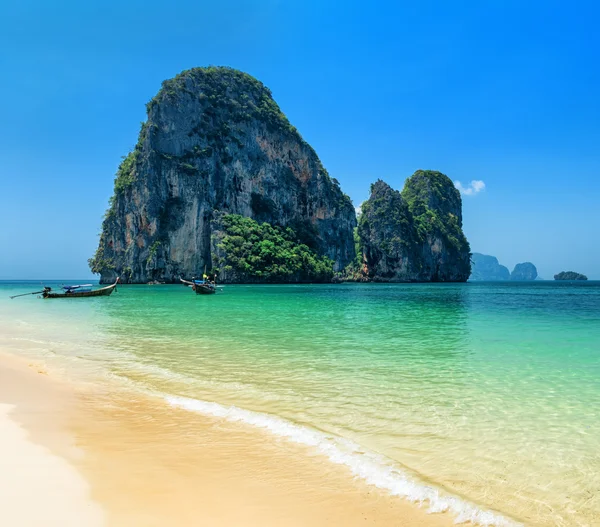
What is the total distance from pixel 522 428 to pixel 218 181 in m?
79.4

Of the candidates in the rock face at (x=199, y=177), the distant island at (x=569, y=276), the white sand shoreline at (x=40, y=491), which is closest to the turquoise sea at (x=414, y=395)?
the white sand shoreline at (x=40, y=491)

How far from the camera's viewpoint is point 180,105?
254 feet

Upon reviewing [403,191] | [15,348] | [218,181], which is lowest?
[15,348]

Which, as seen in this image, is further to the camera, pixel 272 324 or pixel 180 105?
pixel 180 105

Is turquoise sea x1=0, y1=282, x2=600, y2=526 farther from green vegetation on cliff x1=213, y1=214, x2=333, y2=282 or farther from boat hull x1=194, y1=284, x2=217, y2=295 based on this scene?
green vegetation on cliff x1=213, y1=214, x2=333, y2=282

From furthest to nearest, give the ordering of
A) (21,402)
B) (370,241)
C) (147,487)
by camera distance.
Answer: (370,241) → (21,402) → (147,487)

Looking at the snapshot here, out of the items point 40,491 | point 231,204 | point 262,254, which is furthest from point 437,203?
point 40,491

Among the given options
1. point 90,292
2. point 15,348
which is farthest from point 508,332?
point 90,292

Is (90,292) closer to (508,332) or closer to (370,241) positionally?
(508,332)

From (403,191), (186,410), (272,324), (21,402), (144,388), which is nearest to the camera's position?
(186,410)

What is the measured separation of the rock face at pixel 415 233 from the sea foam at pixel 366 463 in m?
94.2

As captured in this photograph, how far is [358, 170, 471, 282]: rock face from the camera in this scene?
97.6 m

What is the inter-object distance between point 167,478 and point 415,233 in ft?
342

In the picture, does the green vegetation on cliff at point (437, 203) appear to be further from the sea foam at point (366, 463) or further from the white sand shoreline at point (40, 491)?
the white sand shoreline at point (40, 491)
